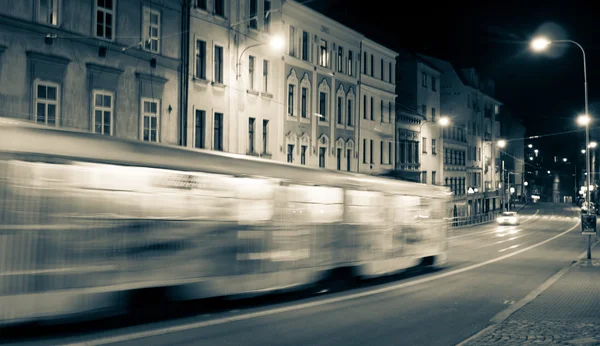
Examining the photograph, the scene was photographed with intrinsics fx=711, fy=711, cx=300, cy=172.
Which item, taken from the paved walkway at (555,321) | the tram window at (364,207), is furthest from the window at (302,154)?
the paved walkway at (555,321)

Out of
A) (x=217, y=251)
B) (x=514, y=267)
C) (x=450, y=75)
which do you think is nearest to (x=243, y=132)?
(x=514, y=267)

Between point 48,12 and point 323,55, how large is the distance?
21.2 meters

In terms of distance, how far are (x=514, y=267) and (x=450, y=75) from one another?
5626 centimetres

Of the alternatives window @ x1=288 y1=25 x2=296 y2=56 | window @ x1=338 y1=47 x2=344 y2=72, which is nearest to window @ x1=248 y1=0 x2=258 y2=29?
window @ x1=288 y1=25 x2=296 y2=56

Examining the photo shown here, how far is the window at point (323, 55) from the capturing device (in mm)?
41625

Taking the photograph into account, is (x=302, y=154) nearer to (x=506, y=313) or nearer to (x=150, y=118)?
(x=150, y=118)

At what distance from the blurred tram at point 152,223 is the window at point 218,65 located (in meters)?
15.7

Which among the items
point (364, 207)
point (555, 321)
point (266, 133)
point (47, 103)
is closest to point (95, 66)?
point (47, 103)

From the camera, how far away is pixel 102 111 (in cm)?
2530

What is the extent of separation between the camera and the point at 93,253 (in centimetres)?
1007

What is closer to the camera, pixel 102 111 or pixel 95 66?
pixel 95 66

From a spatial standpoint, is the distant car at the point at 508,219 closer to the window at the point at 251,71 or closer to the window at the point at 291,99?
the window at the point at 291,99

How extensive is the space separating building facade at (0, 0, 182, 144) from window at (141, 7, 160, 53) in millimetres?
38

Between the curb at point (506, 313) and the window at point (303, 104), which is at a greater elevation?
the window at point (303, 104)
